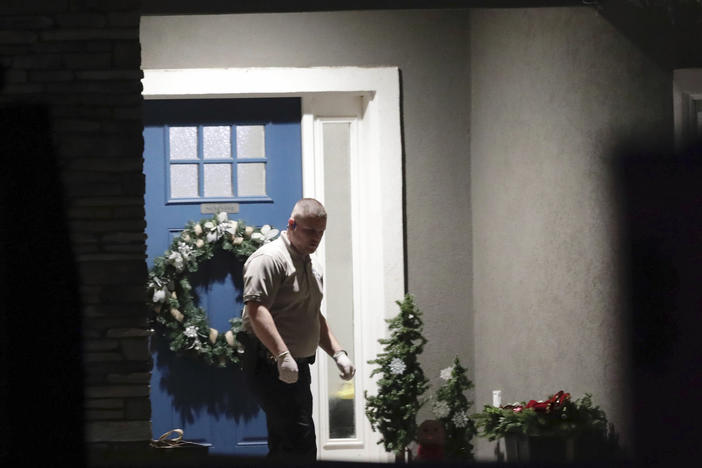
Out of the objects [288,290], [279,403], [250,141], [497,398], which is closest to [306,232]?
[288,290]

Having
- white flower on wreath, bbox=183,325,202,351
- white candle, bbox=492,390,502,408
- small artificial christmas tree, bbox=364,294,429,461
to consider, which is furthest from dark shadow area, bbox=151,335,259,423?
white candle, bbox=492,390,502,408

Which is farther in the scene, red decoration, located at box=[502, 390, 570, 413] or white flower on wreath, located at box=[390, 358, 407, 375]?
white flower on wreath, located at box=[390, 358, 407, 375]

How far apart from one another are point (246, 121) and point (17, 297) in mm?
2621

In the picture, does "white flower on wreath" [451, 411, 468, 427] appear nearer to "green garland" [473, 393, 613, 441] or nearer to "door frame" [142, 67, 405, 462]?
"door frame" [142, 67, 405, 462]

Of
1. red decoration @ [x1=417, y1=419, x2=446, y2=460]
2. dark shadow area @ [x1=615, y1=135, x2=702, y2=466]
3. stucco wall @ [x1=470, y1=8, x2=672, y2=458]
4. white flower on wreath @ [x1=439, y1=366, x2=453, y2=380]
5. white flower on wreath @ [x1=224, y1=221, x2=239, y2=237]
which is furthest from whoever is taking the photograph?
white flower on wreath @ [x1=224, y1=221, x2=239, y2=237]

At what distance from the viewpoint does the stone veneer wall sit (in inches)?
105

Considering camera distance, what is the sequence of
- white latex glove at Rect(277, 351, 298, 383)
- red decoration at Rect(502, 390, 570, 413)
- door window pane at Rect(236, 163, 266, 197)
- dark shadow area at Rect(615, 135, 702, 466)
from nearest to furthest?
dark shadow area at Rect(615, 135, 702, 466) < red decoration at Rect(502, 390, 570, 413) < white latex glove at Rect(277, 351, 298, 383) < door window pane at Rect(236, 163, 266, 197)

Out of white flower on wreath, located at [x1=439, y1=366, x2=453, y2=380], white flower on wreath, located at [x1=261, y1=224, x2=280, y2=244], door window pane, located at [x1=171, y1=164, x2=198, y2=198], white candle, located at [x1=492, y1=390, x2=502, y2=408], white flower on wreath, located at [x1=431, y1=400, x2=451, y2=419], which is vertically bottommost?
white flower on wreath, located at [x1=431, y1=400, x2=451, y2=419]

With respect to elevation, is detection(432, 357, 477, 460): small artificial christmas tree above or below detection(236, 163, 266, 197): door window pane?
below

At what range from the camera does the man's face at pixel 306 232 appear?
Answer: 3.91m

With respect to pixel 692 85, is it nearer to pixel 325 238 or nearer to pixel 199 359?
pixel 325 238

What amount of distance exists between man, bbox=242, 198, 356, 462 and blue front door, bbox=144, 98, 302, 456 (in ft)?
3.83

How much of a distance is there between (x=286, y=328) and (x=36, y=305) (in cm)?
144

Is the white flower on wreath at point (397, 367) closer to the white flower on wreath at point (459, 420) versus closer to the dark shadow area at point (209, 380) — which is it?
the white flower on wreath at point (459, 420)
